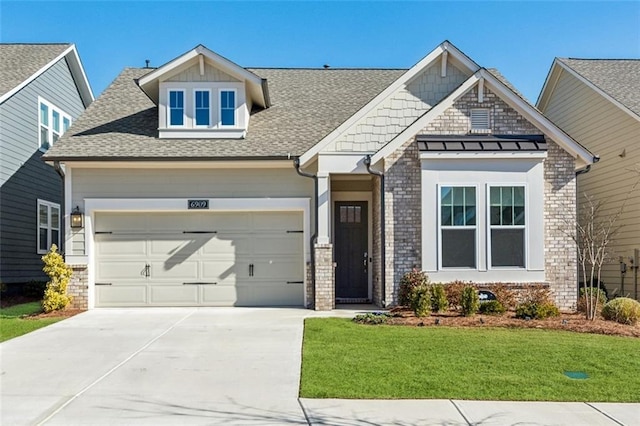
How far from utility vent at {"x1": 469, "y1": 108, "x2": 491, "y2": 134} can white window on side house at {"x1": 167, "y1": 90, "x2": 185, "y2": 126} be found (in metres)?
→ 7.04

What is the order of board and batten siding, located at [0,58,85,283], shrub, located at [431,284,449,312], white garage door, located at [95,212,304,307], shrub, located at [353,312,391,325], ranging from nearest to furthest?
shrub, located at [353,312,391,325] < shrub, located at [431,284,449,312] < white garage door, located at [95,212,304,307] < board and batten siding, located at [0,58,85,283]

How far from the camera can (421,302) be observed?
1241 centimetres

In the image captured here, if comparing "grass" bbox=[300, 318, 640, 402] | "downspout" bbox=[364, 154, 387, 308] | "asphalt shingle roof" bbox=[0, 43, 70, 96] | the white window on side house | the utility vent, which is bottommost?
"grass" bbox=[300, 318, 640, 402]

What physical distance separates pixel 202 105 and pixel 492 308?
8488 mm

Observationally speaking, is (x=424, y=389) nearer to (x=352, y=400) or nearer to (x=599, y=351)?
(x=352, y=400)

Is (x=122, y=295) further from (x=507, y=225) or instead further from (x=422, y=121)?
(x=507, y=225)

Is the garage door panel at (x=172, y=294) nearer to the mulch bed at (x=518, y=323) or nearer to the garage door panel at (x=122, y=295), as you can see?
the garage door panel at (x=122, y=295)

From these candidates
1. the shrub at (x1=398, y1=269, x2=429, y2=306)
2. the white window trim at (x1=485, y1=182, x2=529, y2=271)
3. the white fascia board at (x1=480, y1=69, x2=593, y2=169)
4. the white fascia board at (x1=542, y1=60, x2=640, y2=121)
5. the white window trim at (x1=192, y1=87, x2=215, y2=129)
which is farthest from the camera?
the white fascia board at (x1=542, y1=60, x2=640, y2=121)

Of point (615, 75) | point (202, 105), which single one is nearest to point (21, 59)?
point (202, 105)

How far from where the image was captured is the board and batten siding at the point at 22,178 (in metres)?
17.6

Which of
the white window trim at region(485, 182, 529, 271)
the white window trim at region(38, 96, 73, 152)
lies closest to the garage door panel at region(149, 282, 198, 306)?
the white window trim at region(485, 182, 529, 271)

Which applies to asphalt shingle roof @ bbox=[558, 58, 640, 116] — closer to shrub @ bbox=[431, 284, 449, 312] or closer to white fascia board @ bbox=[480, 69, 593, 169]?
white fascia board @ bbox=[480, 69, 593, 169]

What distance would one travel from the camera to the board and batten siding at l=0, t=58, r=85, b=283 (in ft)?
57.7

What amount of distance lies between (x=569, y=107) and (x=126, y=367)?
16.5 meters
